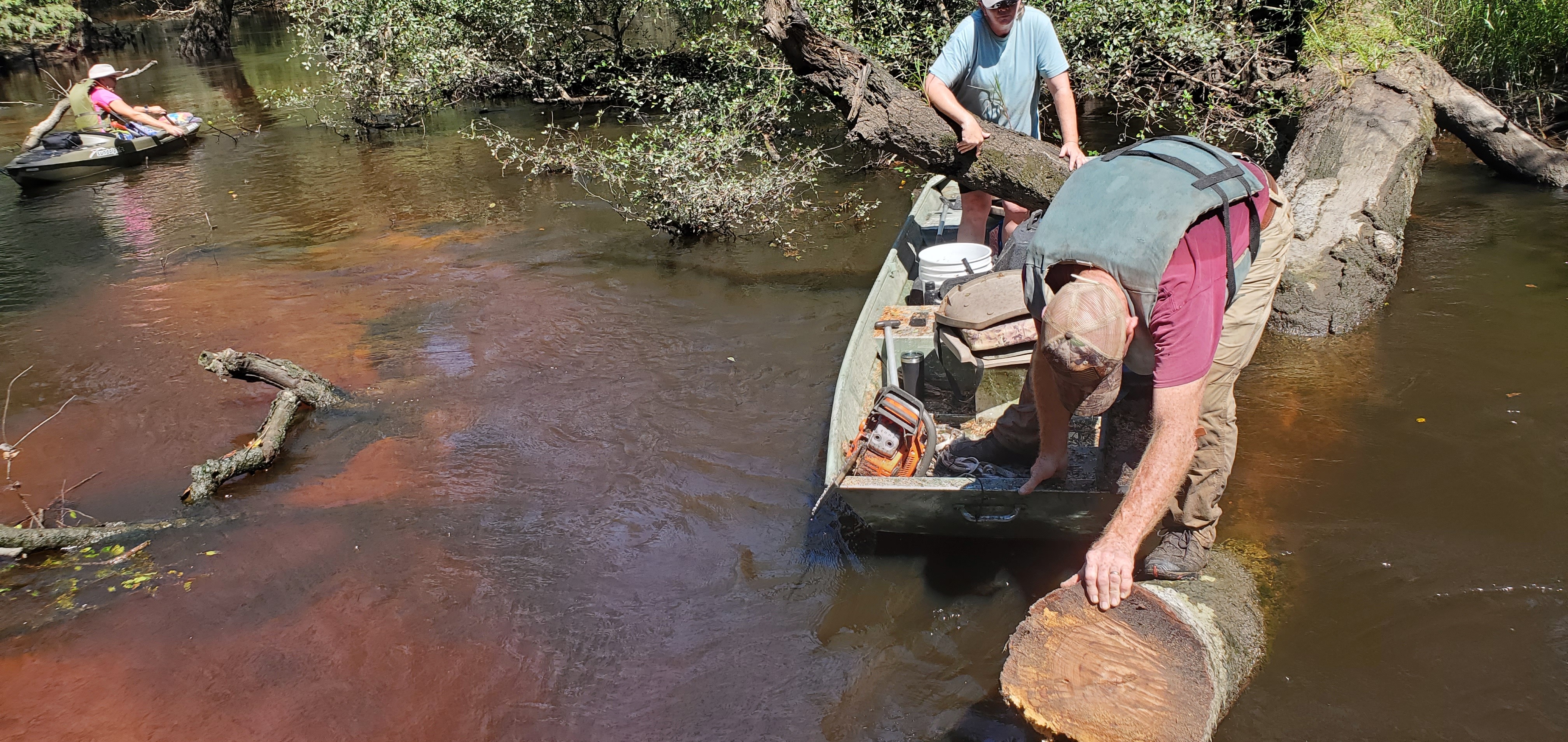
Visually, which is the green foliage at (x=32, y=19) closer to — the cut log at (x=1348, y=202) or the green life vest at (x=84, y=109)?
the green life vest at (x=84, y=109)

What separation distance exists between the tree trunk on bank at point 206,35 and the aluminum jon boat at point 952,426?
21.4 meters

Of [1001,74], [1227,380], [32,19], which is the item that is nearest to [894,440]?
[1227,380]

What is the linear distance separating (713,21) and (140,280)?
6.12 metres

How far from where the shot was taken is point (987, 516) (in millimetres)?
3463

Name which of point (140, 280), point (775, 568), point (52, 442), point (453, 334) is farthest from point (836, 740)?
point (140, 280)

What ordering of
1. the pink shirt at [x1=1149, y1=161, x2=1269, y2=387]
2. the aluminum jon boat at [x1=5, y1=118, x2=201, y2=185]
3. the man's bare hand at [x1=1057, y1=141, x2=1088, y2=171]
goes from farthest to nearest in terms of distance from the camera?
the aluminum jon boat at [x1=5, y1=118, x2=201, y2=185]
the man's bare hand at [x1=1057, y1=141, x2=1088, y2=171]
the pink shirt at [x1=1149, y1=161, x2=1269, y2=387]

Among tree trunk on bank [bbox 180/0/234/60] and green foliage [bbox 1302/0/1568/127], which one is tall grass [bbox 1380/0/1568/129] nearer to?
green foliage [bbox 1302/0/1568/127]

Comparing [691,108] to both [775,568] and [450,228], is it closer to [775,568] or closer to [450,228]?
[450,228]

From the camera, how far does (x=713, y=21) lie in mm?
10148

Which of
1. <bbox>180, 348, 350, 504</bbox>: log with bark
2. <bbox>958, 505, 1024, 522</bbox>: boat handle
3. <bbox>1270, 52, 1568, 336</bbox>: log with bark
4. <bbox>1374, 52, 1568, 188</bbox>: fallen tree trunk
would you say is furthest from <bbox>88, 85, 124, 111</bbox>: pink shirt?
<bbox>1374, 52, 1568, 188</bbox>: fallen tree trunk

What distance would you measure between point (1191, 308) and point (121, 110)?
46.0ft

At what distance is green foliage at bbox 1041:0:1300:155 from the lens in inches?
290

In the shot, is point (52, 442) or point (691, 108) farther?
point (691, 108)

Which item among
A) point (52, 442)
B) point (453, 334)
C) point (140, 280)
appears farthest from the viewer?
point (140, 280)
